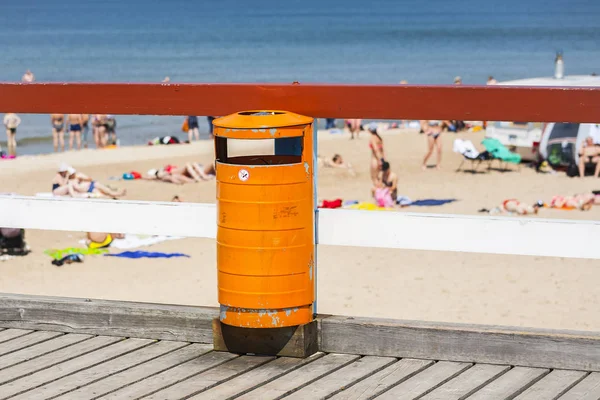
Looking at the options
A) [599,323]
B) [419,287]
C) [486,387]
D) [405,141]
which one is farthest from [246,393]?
[405,141]

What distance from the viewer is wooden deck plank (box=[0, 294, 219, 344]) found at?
14.7ft

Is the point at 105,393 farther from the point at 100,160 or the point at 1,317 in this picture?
the point at 100,160

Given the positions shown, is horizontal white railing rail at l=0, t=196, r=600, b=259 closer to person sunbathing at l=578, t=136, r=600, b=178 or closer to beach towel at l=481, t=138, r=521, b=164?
person sunbathing at l=578, t=136, r=600, b=178

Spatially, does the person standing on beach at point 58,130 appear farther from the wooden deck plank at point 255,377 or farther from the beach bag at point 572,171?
the wooden deck plank at point 255,377

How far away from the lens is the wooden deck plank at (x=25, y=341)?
4422 millimetres

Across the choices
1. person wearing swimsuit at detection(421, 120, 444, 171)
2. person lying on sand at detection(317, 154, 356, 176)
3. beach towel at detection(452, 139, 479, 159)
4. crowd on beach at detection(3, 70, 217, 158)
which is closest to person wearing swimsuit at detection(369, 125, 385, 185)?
person lying on sand at detection(317, 154, 356, 176)

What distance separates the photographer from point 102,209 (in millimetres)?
4648

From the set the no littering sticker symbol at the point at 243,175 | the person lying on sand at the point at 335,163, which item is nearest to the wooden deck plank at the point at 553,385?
the no littering sticker symbol at the point at 243,175

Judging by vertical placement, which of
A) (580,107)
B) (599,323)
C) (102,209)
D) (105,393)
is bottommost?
(599,323)

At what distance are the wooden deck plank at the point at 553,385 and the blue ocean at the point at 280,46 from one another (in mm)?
2467

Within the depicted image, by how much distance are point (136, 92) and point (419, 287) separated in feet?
24.9

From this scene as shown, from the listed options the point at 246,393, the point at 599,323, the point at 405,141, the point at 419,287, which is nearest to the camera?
the point at 246,393

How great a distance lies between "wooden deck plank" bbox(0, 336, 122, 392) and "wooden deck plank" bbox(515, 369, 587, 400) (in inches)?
77.5

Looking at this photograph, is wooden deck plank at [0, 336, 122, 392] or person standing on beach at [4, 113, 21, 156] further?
person standing on beach at [4, 113, 21, 156]
